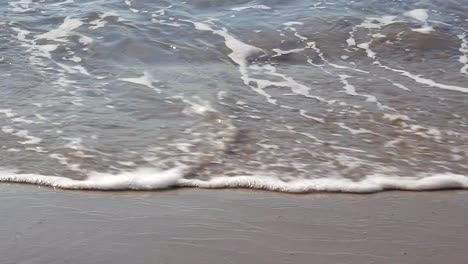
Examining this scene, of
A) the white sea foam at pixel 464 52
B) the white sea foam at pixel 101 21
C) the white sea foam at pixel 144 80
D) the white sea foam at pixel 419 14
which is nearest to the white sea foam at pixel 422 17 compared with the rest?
the white sea foam at pixel 419 14

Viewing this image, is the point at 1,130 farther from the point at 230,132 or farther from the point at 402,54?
the point at 402,54

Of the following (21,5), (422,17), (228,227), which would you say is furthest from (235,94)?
(21,5)

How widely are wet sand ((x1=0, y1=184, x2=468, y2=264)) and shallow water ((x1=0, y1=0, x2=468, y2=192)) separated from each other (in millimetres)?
192

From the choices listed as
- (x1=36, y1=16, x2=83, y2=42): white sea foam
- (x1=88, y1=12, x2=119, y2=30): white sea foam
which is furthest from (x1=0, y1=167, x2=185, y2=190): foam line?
(x1=88, y1=12, x2=119, y2=30): white sea foam

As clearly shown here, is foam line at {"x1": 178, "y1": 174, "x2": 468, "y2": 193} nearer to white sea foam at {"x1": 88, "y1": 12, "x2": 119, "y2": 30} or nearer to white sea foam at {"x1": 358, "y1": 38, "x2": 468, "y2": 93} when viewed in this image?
white sea foam at {"x1": 358, "y1": 38, "x2": 468, "y2": 93}

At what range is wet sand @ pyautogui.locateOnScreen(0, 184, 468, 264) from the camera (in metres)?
3.35

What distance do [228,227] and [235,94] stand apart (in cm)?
251

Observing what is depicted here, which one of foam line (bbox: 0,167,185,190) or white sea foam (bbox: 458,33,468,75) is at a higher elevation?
foam line (bbox: 0,167,185,190)

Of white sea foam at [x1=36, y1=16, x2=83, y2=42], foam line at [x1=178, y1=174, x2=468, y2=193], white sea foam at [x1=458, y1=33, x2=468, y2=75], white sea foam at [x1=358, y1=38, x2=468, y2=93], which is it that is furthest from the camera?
white sea foam at [x1=36, y1=16, x2=83, y2=42]

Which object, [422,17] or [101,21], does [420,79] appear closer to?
[422,17]

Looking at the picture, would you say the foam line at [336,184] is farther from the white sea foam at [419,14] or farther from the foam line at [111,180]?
the white sea foam at [419,14]

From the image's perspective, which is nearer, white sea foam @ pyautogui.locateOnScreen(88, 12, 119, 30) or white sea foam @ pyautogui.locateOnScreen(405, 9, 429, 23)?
white sea foam @ pyautogui.locateOnScreen(88, 12, 119, 30)

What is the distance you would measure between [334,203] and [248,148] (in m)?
0.96

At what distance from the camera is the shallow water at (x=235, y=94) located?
14.6 feet
